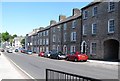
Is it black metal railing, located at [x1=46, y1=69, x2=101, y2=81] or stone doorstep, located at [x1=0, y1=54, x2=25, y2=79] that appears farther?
stone doorstep, located at [x1=0, y1=54, x2=25, y2=79]

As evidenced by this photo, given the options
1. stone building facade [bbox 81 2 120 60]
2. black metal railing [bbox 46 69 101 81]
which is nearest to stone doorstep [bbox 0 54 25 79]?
black metal railing [bbox 46 69 101 81]

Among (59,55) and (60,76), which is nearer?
(60,76)

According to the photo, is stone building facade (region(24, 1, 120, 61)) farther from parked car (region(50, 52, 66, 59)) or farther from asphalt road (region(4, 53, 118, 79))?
asphalt road (region(4, 53, 118, 79))

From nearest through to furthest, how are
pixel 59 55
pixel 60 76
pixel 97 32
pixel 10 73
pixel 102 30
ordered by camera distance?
pixel 60 76, pixel 10 73, pixel 102 30, pixel 97 32, pixel 59 55

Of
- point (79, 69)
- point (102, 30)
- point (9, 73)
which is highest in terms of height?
point (102, 30)

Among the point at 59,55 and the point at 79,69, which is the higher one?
the point at 59,55

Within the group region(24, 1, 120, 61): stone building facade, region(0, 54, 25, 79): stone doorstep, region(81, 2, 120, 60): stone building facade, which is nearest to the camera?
region(0, 54, 25, 79): stone doorstep

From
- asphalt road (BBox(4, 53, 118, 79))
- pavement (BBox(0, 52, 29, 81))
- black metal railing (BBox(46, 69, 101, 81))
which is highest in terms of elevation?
black metal railing (BBox(46, 69, 101, 81))

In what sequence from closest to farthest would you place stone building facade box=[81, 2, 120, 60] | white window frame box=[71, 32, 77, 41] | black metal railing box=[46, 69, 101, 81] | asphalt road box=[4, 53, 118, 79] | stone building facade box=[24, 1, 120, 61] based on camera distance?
black metal railing box=[46, 69, 101, 81] < asphalt road box=[4, 53, 118, 79] < stone building facade box=[81, 2, 120, 60] < stone building facade box=[24, 1, 120, 61] < white window frame box=[71, 32, 77, 41]

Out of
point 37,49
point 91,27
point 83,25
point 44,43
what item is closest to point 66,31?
point 83,25

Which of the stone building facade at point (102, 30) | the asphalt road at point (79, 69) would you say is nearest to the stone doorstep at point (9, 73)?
the asphalt road at point (79, 69)

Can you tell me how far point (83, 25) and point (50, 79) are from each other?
111 ft

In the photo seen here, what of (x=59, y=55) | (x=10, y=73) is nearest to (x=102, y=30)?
(x=59, y=55)

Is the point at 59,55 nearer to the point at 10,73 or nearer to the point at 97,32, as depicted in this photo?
the point at 97,32
